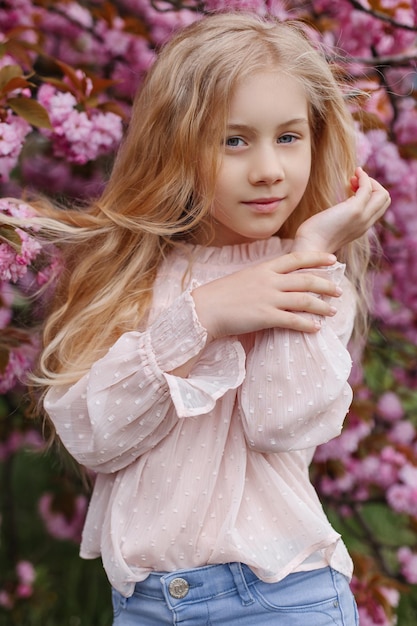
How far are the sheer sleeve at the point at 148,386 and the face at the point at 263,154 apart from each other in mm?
203

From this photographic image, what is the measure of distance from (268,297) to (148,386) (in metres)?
0.27

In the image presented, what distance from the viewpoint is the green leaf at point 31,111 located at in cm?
196

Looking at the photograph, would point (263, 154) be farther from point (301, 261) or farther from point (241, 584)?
point (241, 584)

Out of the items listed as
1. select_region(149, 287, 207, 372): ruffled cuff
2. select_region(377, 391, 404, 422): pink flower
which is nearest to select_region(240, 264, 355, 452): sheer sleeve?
select_region(149, 287, 207, 372): ruffled cuff

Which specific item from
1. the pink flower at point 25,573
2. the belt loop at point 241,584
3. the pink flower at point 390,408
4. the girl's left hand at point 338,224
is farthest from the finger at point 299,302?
the pink flower at point 25,573

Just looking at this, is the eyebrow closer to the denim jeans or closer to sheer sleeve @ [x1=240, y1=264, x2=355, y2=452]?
sheer sleeve @ [x1=240, y1=264, x2=355, y2=452]

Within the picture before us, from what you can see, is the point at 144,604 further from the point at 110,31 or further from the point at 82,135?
the point at 110,31

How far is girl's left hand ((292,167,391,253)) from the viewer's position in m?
1.66

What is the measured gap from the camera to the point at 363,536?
297cm

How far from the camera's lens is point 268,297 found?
5.12ft

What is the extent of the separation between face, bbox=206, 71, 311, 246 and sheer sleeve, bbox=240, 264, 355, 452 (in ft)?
0.59

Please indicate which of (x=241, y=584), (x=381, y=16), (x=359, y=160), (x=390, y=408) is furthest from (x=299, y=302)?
(x=390, y=408)

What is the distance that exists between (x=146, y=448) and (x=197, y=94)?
0.67 meters

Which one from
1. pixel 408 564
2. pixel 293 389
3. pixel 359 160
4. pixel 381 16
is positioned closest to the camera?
pixel 293 389
